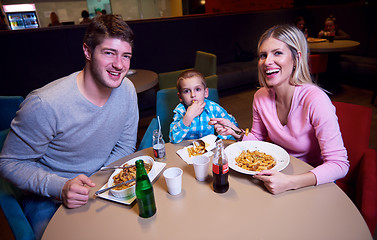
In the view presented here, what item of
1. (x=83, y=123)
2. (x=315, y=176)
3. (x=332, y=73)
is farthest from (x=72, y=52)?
(x=332, y=73)

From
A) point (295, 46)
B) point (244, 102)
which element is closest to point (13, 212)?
point (295, 46)

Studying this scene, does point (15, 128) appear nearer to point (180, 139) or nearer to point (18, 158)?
point (18, 158)

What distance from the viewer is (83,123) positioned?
4.55ft

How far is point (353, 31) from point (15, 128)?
6.75m

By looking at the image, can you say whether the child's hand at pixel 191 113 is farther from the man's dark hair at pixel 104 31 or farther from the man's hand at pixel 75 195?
the man's hand at pixel 75 195

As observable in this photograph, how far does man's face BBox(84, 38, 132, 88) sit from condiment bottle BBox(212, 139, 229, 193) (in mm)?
719

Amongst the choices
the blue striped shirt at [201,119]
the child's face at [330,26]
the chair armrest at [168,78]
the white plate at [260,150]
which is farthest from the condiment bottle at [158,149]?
the child's face at [330,26]

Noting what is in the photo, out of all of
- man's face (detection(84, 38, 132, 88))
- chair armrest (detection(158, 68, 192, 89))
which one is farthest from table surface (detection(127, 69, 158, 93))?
man's face (detection(84, 38, 132, 88))

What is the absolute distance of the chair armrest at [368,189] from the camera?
1150 millimetres

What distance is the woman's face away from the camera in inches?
56.9

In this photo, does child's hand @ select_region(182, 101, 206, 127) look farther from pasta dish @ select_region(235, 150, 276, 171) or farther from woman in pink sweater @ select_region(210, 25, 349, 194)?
pasta dish @ select_region(235, 150, 276, 171)

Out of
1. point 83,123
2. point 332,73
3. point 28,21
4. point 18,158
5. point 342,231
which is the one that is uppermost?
point 28,21

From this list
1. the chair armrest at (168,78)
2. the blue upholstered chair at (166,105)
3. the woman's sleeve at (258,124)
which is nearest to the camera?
the woman's sleeve at (258,124)

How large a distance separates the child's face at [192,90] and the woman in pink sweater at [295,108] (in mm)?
362
